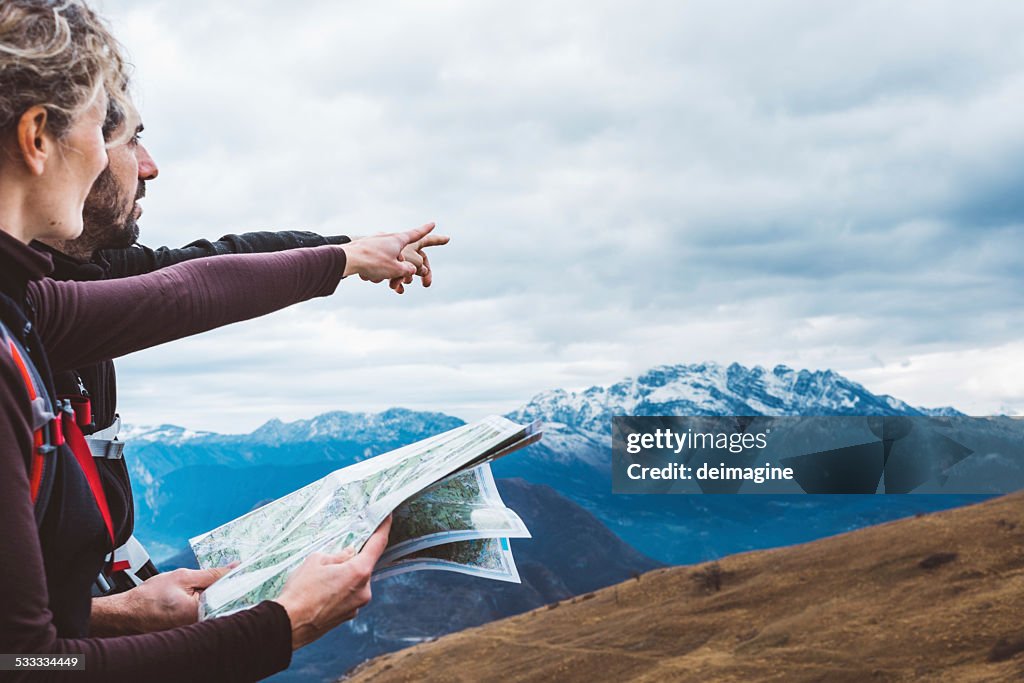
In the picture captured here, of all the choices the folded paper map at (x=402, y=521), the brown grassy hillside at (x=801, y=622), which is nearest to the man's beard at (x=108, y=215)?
the folded paper map at (x=402, y=521)

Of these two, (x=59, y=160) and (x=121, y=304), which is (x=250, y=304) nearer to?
(x=121, y=304)

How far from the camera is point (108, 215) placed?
2.09 meters

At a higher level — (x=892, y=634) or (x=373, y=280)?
(x=373, y=280)

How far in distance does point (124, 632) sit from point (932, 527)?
101 ft

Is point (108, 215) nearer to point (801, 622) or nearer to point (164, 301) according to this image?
point (164, 301)

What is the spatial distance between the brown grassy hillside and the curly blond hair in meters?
17.7

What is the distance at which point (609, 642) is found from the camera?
995 inches

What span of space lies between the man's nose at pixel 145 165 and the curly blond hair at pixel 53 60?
2.13 ft

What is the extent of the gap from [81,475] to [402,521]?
608 millimetres

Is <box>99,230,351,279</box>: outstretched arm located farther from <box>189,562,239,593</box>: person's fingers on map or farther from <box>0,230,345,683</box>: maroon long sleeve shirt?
<box>189,562,239,593</box>: person's fingers on map

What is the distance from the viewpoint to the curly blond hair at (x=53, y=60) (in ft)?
4.53

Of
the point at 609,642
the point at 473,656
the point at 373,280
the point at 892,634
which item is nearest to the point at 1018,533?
the point at 892,634

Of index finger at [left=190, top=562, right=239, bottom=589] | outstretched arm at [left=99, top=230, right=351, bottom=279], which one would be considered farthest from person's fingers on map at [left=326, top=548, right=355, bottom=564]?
outstretched arm at [left=99, top=230, right=351, bottom=279]

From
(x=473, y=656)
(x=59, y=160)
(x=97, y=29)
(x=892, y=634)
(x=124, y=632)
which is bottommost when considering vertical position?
(x=473, y=656)
